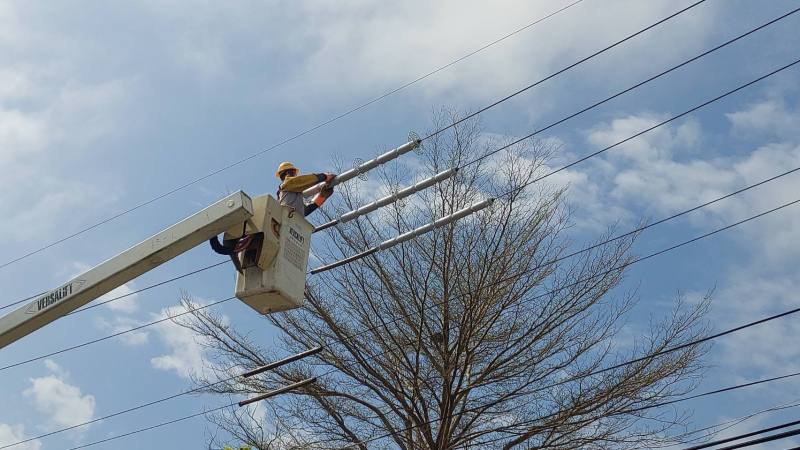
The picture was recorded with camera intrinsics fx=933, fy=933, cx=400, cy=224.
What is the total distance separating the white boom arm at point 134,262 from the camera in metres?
7.45

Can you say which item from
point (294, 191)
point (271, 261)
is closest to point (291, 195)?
point (294, 191)

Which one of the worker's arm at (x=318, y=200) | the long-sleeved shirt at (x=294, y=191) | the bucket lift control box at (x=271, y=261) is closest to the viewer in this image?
the bucket lift control box at (x=271, y=261)

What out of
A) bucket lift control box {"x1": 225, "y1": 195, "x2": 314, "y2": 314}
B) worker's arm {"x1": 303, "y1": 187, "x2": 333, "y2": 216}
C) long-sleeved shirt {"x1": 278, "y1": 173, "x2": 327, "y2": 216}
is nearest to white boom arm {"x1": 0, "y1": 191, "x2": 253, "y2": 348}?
bucket lift control box {"x1": 225, "y1": 195, "x2": 314, "y2": 314}

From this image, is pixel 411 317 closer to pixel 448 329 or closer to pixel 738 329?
pixel 448 329

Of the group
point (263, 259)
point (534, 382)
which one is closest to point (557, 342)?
point (534, 382)

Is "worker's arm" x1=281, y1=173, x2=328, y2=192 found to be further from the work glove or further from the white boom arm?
the white boom arm

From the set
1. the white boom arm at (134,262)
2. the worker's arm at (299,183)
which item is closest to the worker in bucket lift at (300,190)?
the worker's arm at (299,183)

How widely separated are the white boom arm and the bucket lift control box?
137mm

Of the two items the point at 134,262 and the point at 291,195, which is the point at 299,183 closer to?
the point at 291,195

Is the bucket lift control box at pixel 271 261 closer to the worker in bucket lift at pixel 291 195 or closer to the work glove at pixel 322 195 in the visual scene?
the worker in bucket lift at pixel 291 195

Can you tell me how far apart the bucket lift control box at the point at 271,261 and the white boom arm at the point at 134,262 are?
0.45 ft

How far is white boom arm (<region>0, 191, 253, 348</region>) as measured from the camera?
293 inches

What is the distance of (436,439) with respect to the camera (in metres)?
12.9

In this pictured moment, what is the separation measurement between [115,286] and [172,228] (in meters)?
0.73
